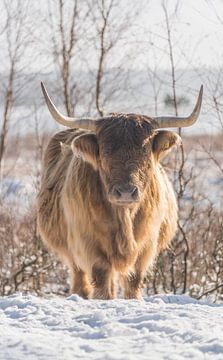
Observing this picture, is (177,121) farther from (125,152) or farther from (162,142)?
(125,152)

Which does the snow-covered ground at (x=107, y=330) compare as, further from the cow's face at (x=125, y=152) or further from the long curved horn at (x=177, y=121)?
the long curved horn at (x=177, y=121)

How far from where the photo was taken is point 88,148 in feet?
27.9

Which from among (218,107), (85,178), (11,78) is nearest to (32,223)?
(11,78)

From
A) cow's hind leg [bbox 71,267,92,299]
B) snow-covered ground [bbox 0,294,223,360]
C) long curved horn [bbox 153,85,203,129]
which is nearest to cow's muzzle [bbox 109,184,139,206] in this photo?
long curved horn [bbox 153,85,203,129]

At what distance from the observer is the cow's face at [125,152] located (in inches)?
312

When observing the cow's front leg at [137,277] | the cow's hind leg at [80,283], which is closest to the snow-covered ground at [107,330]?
the cow's front leg at [137,277]

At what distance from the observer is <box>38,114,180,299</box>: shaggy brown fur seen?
8.18 m

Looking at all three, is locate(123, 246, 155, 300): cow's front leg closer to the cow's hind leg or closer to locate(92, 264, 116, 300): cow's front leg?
locate(92, 264, 116, 300): cow's front leg

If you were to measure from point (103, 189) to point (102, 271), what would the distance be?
778 millimetres

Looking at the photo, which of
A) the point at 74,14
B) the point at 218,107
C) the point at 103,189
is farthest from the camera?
the point at 74,14

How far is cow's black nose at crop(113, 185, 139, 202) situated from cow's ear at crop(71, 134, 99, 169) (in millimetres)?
701

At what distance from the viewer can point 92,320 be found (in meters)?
5.88

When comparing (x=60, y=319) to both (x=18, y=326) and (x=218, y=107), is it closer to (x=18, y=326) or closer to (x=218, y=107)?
(x=18, y=326)

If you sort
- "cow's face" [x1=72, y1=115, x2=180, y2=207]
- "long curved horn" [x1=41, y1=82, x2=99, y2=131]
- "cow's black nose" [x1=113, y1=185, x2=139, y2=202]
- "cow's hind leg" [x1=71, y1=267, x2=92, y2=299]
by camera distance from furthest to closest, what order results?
"cow's hind leg" [x1=71, y1=267, x2=92, y2=299], "long curved horn" [x1=41, y1=82, x2=99, y2=131], "cow's face" [x1=72, y1=115, x2=180, y2=207], "cow's black nose" [x1=113, y1=185, x2=139, y2=202]
